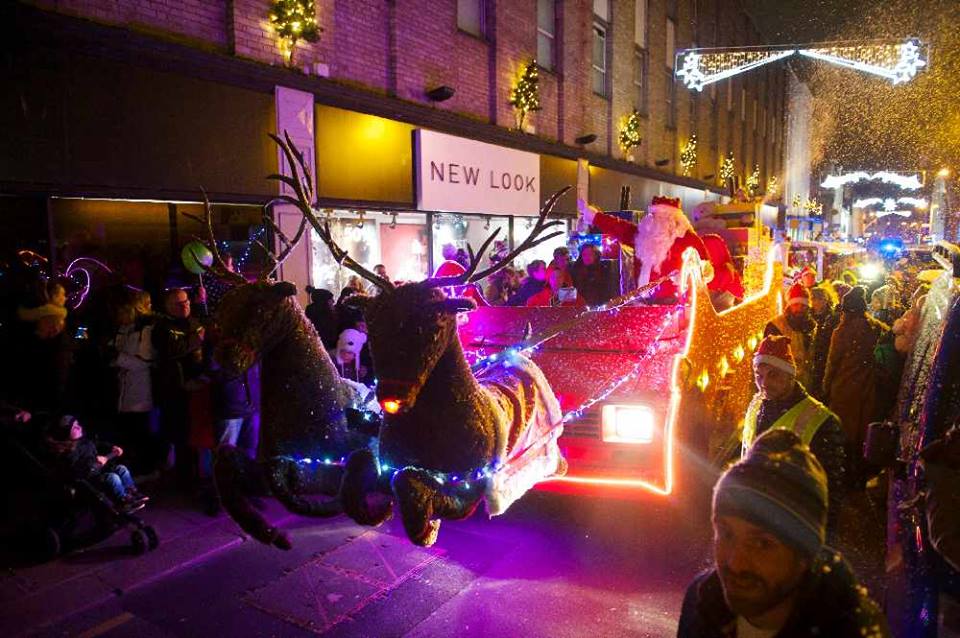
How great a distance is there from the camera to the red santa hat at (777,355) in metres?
3.48

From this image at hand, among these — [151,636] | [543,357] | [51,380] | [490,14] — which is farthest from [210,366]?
[490,14]

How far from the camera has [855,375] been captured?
6.39m

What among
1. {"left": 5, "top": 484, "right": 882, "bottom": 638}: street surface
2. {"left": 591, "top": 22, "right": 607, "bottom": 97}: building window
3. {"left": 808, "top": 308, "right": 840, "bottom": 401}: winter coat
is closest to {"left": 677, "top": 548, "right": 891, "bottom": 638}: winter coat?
{"left": 5, "top": 484, "right": 882, "bottom": 638}: street surface

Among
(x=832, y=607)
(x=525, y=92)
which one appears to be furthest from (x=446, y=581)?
(x=525, y=92)

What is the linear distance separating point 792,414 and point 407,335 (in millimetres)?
2056

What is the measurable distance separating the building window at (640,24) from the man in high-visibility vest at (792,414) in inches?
715

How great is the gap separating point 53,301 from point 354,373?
2.97 meters

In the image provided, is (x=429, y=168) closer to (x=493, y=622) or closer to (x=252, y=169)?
(x=252, y=169)

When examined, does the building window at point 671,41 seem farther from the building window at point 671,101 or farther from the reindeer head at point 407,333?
the reindeer head at point 407,333

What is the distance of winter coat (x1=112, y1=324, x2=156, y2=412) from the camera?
6367 mm

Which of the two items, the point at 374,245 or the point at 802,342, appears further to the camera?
the point at 374,245

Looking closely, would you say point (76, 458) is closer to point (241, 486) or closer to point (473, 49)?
point (241, 486)

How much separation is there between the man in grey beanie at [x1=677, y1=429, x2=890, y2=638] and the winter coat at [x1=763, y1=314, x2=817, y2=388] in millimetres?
6732

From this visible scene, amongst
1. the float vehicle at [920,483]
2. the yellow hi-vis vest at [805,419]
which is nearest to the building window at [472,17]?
the float vehicle at [920,483]
